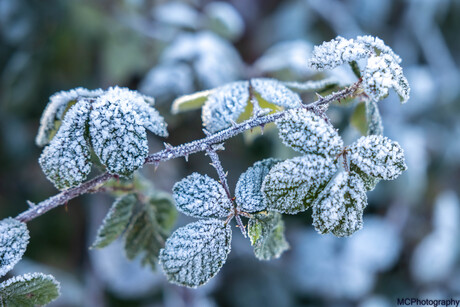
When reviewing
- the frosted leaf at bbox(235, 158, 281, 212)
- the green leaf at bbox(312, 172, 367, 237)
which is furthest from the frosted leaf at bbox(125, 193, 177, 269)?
the green leaf at bbox(312, 172, 367, 237)

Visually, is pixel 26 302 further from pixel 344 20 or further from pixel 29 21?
pixel 344 20

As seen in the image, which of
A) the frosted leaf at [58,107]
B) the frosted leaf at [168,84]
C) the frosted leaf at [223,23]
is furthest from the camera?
the frosted leaf at [223,23]

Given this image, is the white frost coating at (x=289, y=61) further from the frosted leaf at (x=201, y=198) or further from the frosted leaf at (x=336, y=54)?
the frosted leaf at (x=201, y=198)

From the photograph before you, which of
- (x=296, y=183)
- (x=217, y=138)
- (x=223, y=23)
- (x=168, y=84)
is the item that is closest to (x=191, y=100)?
(x=217, y=138)

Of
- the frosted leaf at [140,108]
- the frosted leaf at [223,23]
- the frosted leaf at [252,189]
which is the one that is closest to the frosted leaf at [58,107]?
the frosted leaf at [140,108]

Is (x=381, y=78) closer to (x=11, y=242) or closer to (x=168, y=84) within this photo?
(x=11, y=242)

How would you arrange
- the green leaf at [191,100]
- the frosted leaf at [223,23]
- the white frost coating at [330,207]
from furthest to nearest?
the frosted leaf at [223,23]
the green leaf at [191,100]
the white frost coating at [330,207]

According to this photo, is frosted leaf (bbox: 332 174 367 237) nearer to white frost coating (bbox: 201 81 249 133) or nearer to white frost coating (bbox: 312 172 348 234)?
white frost coating (bbox: 312 172 348 234)
